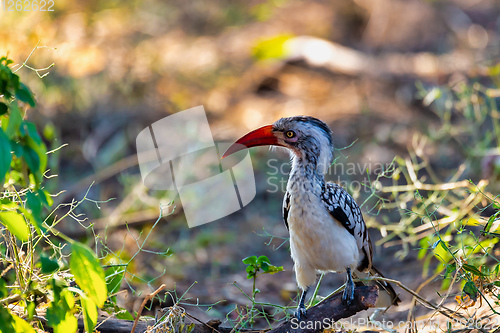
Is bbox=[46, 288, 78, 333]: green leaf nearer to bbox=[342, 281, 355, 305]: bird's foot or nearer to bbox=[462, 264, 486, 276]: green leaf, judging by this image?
bbox=[342, 281, 355, 305]: bird's foot

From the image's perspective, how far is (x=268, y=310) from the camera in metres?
3.85

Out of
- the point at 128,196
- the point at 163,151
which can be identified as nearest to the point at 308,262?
the point at 128,196

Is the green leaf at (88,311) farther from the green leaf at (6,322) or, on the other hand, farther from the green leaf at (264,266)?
the green leaf at (264,266)

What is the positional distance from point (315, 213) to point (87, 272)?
128 centimetres

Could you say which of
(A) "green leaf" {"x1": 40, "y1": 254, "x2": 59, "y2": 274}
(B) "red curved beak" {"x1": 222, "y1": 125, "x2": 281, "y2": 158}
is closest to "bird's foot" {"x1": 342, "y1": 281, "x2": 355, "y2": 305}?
(B) "red curved beak" {"x1": 222, "y1": 125, "x2": 281, "y2": 158}

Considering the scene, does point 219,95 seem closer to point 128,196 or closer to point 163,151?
point 163,151

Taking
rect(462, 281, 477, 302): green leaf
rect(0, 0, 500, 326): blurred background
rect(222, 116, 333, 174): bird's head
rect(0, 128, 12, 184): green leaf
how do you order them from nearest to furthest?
rect(0, 128, 12, 184): green leaf < rect(462, 281, 477, 302): green leaf < rect(222, 116, 333, 174): bird's head < rect(0, 0, 500, 326): blurred background

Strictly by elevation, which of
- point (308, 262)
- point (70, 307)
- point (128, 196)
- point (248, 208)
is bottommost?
point (248, 208)

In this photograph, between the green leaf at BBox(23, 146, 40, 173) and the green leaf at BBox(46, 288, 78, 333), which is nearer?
the green leaf at BBox(23, 146, 40, 173)

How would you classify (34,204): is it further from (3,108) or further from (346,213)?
(346,213)

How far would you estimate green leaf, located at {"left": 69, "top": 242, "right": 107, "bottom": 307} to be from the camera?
182 cm

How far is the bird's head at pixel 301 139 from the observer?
290 cm

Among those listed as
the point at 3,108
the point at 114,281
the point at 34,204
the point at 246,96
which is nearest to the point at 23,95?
the point at 3,108

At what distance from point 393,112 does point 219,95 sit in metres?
2.57
